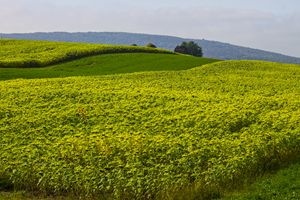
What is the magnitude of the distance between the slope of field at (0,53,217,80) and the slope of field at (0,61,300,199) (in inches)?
488

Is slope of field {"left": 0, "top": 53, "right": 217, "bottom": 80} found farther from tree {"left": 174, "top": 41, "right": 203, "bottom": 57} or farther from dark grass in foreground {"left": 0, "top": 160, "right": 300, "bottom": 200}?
tree {"left": 174, "top": 41, "right": 203, "bottom": 57}

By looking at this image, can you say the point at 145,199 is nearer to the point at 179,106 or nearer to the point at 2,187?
the point at 2,187

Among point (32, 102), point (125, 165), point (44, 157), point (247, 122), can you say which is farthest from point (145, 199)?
point (32, 102)

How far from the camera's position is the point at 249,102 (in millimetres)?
28953

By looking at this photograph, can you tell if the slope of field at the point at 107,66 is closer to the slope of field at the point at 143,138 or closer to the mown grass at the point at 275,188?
the slope of field at the point at 143,138

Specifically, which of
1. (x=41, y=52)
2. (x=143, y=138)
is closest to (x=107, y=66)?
(x=41, y=52)

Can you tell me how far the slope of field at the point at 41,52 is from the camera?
192 ft

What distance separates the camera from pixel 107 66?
56.2m

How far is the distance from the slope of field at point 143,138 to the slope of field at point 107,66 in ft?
40.6

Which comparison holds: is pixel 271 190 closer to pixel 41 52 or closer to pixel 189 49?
pixel 41 52

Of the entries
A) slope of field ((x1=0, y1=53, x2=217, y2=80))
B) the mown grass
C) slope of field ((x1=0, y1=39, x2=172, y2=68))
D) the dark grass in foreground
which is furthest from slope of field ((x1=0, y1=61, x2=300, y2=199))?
slope of field ((x1=0, y1=39, x2=172, y2=68))

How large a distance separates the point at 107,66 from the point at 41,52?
16.1 meters

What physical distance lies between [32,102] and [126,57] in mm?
32644

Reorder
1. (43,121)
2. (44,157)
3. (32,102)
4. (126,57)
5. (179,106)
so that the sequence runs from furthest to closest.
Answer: (126,57) < (32,102) < (179,106) < (43,121) < (44,157)
